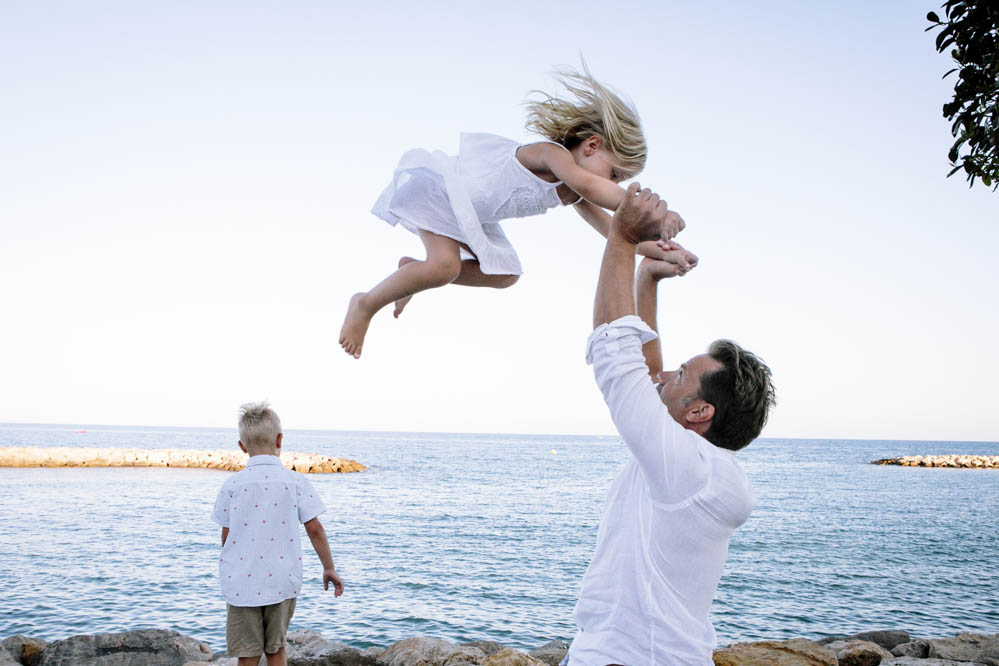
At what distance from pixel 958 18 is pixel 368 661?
6.90 m

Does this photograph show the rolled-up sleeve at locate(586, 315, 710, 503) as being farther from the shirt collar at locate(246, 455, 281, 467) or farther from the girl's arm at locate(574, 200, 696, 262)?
the shirt collar at locate(246, 455, 281, 467)

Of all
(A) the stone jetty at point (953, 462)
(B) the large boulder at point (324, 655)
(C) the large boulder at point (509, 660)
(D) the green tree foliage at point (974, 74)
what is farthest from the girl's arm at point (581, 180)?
(A) the stone jetty at point (953, 462)

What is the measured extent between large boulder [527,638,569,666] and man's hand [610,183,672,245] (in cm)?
730

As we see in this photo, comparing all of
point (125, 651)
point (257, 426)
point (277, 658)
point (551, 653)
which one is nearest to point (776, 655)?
point (551, 653)

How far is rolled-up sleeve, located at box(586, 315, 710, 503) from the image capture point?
1631 mm

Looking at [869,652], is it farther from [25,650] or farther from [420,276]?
[25,650]

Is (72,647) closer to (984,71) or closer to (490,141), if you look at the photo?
(490,141)

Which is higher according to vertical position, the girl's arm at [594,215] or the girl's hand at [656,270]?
the girl's arm at [594,215]

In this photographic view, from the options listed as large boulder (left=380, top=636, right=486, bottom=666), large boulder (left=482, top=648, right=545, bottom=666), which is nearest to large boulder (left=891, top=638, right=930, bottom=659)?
large boulder (left=380, top=636, right=486, bottom=666)

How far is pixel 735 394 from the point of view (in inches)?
76.0

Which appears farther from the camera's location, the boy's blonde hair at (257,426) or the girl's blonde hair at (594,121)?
the boy's blonde hair at (257,426)

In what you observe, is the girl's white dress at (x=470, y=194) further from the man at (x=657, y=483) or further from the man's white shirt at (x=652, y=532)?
the man's white shirt at (x=652, y=532)

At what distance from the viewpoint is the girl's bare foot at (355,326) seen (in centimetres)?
281

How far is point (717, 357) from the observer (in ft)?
6.47
